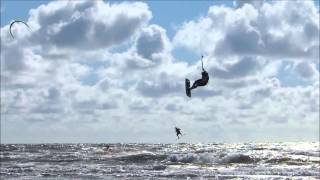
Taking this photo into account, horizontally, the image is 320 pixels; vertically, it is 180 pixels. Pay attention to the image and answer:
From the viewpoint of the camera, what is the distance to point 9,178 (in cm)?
3944

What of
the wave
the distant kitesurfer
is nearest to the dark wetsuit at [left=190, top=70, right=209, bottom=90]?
the distant kitesurfer

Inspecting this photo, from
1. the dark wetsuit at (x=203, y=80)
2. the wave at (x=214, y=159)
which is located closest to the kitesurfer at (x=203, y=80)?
the dark wetsuit at (x=203, y=80)

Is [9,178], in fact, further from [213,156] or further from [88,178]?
[213,156]

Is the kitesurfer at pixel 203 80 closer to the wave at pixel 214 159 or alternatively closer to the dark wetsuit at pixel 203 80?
the dark wetsuit at pixel 203 80

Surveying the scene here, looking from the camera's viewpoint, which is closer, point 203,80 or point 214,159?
point 203,80

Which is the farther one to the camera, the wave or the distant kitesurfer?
the wave

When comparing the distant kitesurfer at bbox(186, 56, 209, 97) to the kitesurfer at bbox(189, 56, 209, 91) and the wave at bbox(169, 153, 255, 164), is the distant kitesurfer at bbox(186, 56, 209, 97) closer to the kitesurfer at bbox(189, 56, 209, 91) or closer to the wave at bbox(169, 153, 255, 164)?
the kitesurfer at bbox(189, 56, 209, 91)

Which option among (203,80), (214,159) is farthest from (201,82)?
(214,159)

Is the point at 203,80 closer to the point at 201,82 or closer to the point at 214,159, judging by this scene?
the point at 201,82

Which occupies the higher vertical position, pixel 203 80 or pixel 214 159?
pixel 203 80

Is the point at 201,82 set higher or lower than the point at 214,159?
higher

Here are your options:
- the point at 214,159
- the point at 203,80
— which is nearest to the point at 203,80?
the point at 203,80

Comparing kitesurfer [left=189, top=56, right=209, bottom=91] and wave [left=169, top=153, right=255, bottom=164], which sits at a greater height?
kitesurfer [left=189, top=56, right=209, bottom=91]

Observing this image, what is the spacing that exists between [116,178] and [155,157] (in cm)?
3269
